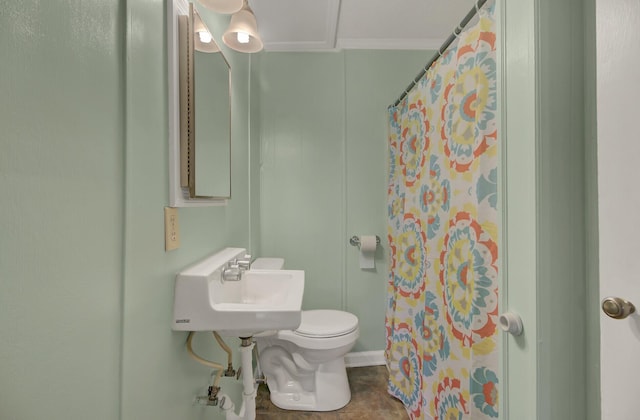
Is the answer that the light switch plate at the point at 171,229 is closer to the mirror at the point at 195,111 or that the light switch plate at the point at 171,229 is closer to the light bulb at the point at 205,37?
the mirror at the point at 195,111

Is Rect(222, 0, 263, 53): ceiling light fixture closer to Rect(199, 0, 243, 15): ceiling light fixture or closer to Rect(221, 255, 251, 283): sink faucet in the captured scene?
Rect(199, 0, 243, 15): ceiling light fixture

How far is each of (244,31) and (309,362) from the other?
1696 millimetres

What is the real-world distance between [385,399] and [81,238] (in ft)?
6.31

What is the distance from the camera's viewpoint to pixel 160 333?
0.76 m

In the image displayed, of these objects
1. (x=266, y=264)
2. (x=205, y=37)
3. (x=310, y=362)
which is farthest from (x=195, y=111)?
(x=310, y=362)

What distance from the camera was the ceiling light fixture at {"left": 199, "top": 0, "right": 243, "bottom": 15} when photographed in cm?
89

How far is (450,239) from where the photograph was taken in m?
1.17

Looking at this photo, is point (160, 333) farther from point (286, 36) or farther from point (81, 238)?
point (286, 36)

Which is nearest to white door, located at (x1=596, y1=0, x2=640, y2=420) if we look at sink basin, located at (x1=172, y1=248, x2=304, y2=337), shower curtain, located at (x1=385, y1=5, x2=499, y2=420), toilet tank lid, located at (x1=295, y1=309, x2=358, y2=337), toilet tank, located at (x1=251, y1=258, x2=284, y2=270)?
shower curtain, located at (x1=385, y1=5, x2=499, y2=420)

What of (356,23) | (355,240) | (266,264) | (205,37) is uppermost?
(356,23)

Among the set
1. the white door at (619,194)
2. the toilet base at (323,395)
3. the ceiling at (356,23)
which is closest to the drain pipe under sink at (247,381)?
the toilet base at (323,395)

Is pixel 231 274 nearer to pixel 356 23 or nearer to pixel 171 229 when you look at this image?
pixel 171 229

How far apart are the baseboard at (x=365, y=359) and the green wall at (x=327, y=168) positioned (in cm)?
5

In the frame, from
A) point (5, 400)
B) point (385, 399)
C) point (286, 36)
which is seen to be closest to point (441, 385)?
point (385, 399)
